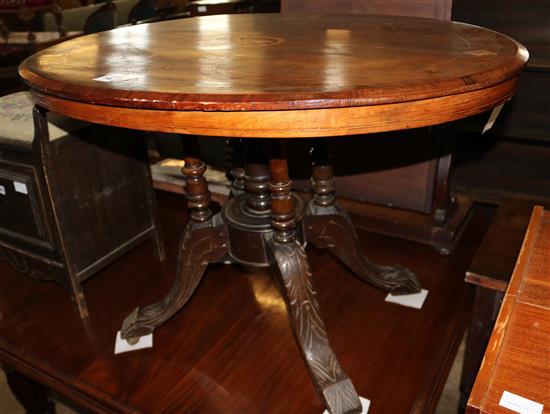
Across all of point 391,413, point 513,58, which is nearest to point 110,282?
point 391,413

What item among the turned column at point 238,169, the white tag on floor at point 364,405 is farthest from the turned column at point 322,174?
the white tag on floor at point 364,405

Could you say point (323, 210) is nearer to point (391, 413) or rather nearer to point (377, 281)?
point (377, 281)

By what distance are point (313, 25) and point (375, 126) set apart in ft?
2.23

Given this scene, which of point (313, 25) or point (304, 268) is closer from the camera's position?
point (304, 268)

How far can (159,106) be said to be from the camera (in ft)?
2.38

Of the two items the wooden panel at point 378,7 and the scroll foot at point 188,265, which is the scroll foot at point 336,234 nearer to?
the scroll foot at point 188,265

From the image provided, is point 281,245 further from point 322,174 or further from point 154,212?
point 154,212

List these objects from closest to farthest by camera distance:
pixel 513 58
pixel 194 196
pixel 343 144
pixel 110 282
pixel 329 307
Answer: pixel 513 58
pixel 194 196
pixel 329 307
pixel 110 282
pixel 343 144

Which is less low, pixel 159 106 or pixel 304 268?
pixel 159 106

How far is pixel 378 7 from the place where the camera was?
1.52 meters

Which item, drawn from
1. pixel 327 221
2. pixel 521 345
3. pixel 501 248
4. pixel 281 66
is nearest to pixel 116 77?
pixel 281 66

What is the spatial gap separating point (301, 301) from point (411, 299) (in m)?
0.45

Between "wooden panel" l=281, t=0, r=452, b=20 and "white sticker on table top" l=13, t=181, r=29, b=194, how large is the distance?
0.97 metres

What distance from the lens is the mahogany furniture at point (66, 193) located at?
1218 mm
